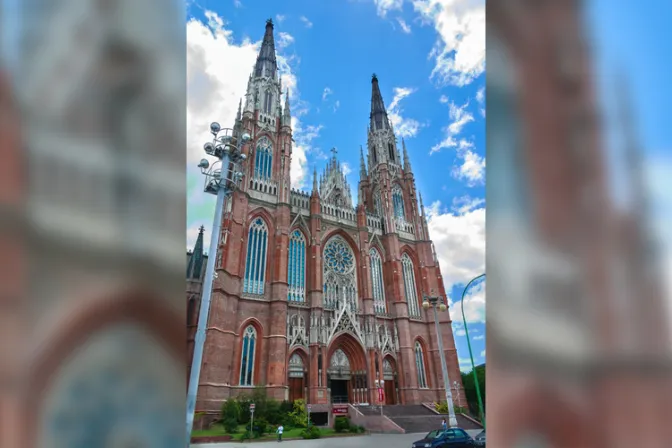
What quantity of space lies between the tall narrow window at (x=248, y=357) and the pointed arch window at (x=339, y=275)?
7195 mm

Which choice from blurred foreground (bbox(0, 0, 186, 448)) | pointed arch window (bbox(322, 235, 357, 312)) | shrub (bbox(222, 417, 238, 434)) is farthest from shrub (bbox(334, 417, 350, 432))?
blurred foreground (bbox(0, 0, 186, 448))

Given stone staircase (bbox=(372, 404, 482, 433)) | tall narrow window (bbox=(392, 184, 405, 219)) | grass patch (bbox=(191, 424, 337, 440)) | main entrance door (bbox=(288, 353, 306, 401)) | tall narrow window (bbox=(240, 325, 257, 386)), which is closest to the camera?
grass patch (bbox=(191, 424, 337, 440))

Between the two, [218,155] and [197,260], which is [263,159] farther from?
[218,155]

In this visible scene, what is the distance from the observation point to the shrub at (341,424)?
21.2 m

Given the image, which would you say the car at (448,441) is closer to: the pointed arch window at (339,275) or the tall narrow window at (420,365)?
the pointed arch window at (339,275)

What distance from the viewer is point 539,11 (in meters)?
1.68

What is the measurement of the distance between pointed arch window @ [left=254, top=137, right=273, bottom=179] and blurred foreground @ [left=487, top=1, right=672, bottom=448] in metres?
30.1

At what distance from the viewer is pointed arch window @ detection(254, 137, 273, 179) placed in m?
31.0

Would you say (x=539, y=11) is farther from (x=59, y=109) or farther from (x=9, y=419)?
(x=9, y=419)

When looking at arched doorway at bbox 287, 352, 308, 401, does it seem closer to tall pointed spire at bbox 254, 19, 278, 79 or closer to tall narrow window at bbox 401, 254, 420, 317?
tall narrow window at bbox 401, 254, 420, 317

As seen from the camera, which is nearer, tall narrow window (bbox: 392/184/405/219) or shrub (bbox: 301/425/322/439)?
shrub (bbox: 301/425/322/439)

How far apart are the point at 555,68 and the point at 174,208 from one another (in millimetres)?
1876

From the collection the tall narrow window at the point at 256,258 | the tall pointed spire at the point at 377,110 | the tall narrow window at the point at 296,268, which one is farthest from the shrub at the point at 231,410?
the tall pointed spire at the point at 377,110

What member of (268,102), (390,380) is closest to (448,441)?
(390,380)
